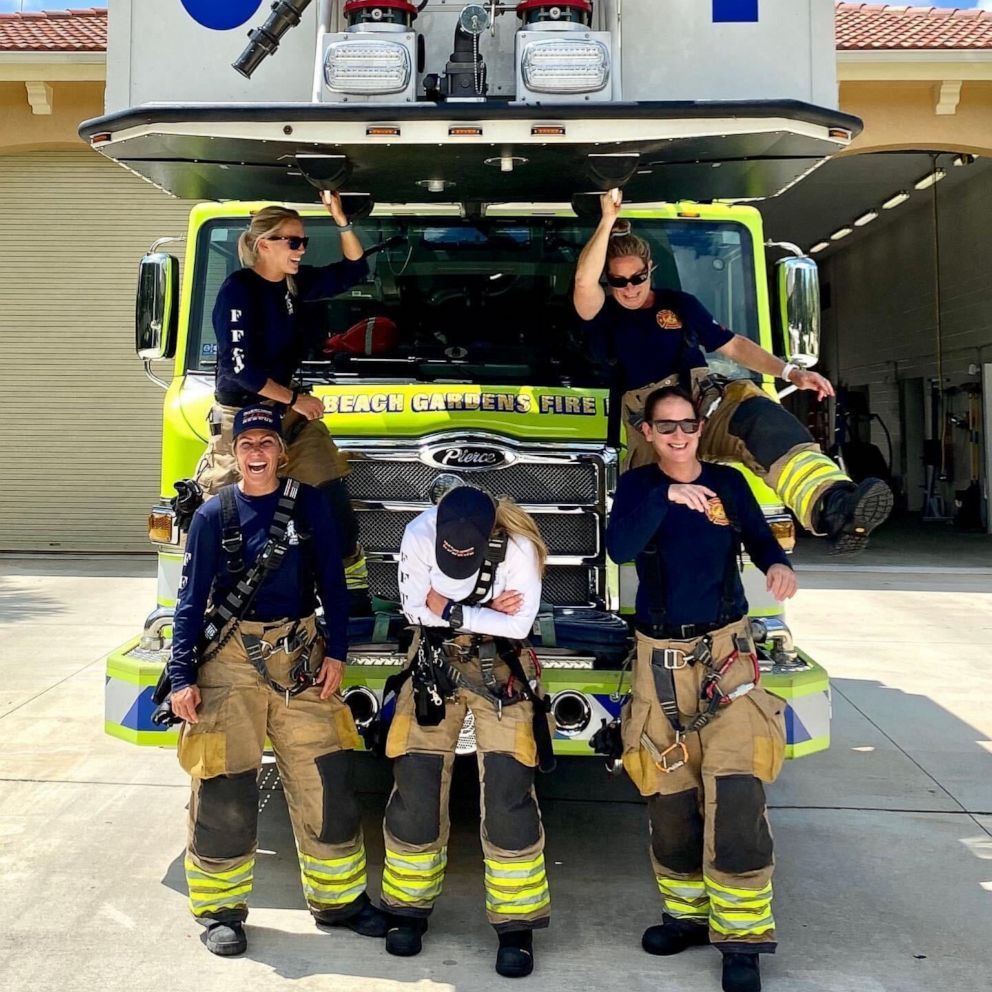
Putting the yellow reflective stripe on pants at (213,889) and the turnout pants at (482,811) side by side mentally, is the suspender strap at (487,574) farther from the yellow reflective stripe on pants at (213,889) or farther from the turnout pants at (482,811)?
the yellow reflective stripe on pants at (213,889)

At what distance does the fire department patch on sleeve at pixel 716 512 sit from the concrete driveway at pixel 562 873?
55.3 inches

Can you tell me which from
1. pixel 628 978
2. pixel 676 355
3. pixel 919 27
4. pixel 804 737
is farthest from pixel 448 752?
pixel 919 27

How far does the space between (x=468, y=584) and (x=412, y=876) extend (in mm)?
956

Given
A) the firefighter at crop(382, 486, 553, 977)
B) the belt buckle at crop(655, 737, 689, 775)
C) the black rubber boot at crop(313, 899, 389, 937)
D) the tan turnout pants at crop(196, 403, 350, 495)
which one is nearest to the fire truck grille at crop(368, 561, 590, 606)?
the tan turnout pants at crop(196, 403, 350, 495)

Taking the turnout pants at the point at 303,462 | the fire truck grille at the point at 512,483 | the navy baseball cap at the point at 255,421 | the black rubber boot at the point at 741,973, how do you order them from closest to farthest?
the black rubber boot at the point at 741,973, the navy baseball cap at the point at 255,421, the turnout pants at the point at 303,462, the fire truck grille at the point at 512,483

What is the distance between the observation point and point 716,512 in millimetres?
3746

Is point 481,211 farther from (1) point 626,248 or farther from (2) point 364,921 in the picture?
(2) point 364,921

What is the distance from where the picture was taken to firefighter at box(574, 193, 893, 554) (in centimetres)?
402

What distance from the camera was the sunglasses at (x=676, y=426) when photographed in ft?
12.2

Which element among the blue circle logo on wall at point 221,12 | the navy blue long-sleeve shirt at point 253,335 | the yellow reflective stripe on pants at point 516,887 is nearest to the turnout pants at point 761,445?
the navy blue long-sleeve shirt at point 253,335

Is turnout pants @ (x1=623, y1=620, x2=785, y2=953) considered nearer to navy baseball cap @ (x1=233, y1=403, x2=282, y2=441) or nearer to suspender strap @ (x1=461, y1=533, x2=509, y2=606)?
suspender strap @ (x1=461, y1=533, x2=509, y2=606)

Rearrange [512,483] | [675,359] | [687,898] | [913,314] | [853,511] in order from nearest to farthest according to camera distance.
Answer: [853,511]
[687,898]
[675,359]
[512,483]
[913,314]

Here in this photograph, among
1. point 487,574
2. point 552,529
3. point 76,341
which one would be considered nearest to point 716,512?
point 487,574

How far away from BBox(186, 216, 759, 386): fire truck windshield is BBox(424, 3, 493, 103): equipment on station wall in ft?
4.50
